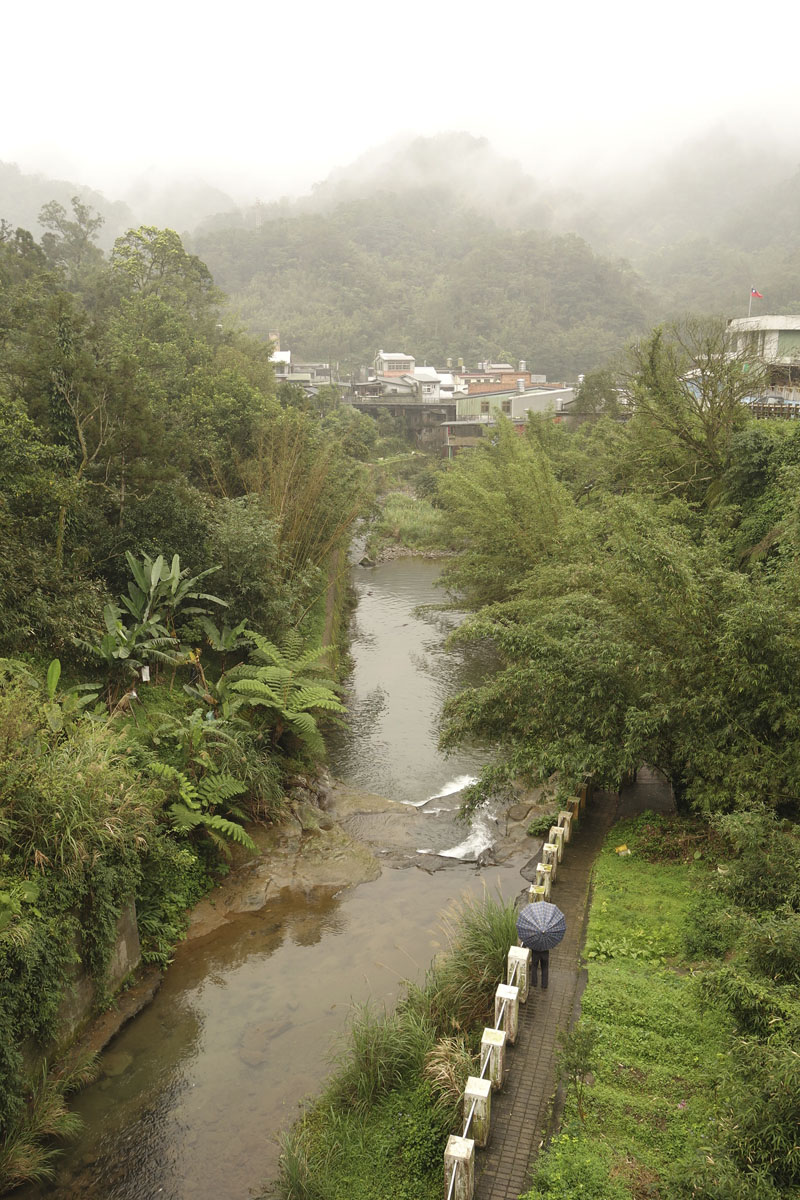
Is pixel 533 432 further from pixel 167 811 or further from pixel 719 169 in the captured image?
pixel 719 169

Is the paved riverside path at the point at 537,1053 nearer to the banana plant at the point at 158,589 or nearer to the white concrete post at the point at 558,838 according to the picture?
the white concrete post at the point at 558,838

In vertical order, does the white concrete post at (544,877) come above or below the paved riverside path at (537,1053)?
above

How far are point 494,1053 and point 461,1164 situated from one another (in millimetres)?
1078

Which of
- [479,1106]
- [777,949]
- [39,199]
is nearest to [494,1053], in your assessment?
[479,1106]

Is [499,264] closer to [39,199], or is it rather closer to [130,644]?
[39,199]

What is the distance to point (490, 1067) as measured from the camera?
6578 millimetres

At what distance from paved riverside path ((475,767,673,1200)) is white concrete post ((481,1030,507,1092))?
0.17 m

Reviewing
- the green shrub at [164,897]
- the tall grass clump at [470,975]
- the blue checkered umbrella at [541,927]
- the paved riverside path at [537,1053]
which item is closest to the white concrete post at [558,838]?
the paved riverside path at [537,1053]

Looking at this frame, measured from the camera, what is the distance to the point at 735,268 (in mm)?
103188

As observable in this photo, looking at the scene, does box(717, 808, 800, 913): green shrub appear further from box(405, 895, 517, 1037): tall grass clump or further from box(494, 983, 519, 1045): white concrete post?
box(405, 895, 517, 1037): tall grass clump

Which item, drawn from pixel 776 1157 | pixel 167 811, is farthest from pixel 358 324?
pixel 776 1157

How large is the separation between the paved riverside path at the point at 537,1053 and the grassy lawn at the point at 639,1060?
302 mm

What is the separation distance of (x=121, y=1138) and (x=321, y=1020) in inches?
91.4

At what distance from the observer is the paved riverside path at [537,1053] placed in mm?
6016
